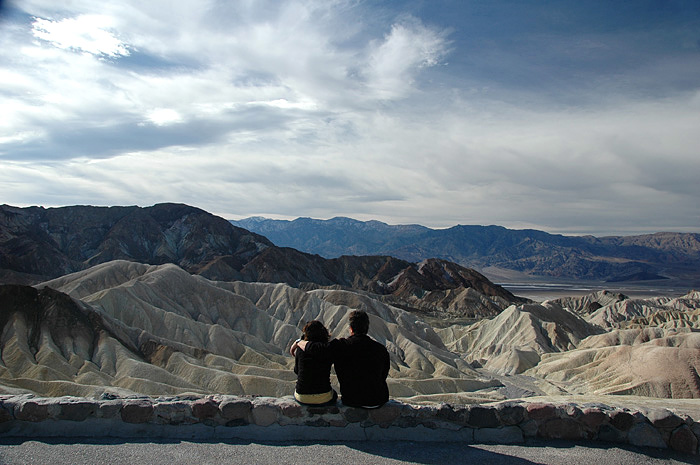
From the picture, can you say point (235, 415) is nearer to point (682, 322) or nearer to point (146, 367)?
point (146, 367)

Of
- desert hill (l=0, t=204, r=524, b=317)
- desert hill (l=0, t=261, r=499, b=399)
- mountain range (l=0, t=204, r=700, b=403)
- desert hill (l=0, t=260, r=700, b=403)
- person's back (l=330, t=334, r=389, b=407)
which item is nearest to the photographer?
person's back (l=330, t=334, r=389, b=407)

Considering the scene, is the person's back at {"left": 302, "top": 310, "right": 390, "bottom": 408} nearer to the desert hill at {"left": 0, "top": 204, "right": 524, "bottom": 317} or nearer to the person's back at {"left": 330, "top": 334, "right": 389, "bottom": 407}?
the person's back at {"left": 330, "top": 334, "right": 389, "bottom": 407}

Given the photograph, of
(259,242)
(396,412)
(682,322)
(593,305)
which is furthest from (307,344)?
(259,242)

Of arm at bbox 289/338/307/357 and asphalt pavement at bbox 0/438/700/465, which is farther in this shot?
arm at bbox 289/338/307/357

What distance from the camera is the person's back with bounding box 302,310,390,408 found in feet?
28.8

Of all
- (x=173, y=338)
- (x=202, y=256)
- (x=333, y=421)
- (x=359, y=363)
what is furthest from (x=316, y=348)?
(x=202, y=256)

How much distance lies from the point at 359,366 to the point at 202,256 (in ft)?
563

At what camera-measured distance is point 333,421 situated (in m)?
8.89

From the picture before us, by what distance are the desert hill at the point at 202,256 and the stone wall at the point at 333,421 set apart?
13055 cm

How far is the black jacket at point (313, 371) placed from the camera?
8.82m

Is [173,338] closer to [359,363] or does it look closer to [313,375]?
[313,375]

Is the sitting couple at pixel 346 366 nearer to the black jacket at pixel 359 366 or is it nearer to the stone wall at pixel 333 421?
the black jacket at pixel 359 366

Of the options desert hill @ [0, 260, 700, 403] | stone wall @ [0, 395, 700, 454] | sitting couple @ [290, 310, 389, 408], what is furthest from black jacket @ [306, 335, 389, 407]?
desert hill @ [0, 260, 700, 403]

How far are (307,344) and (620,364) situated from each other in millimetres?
60882
